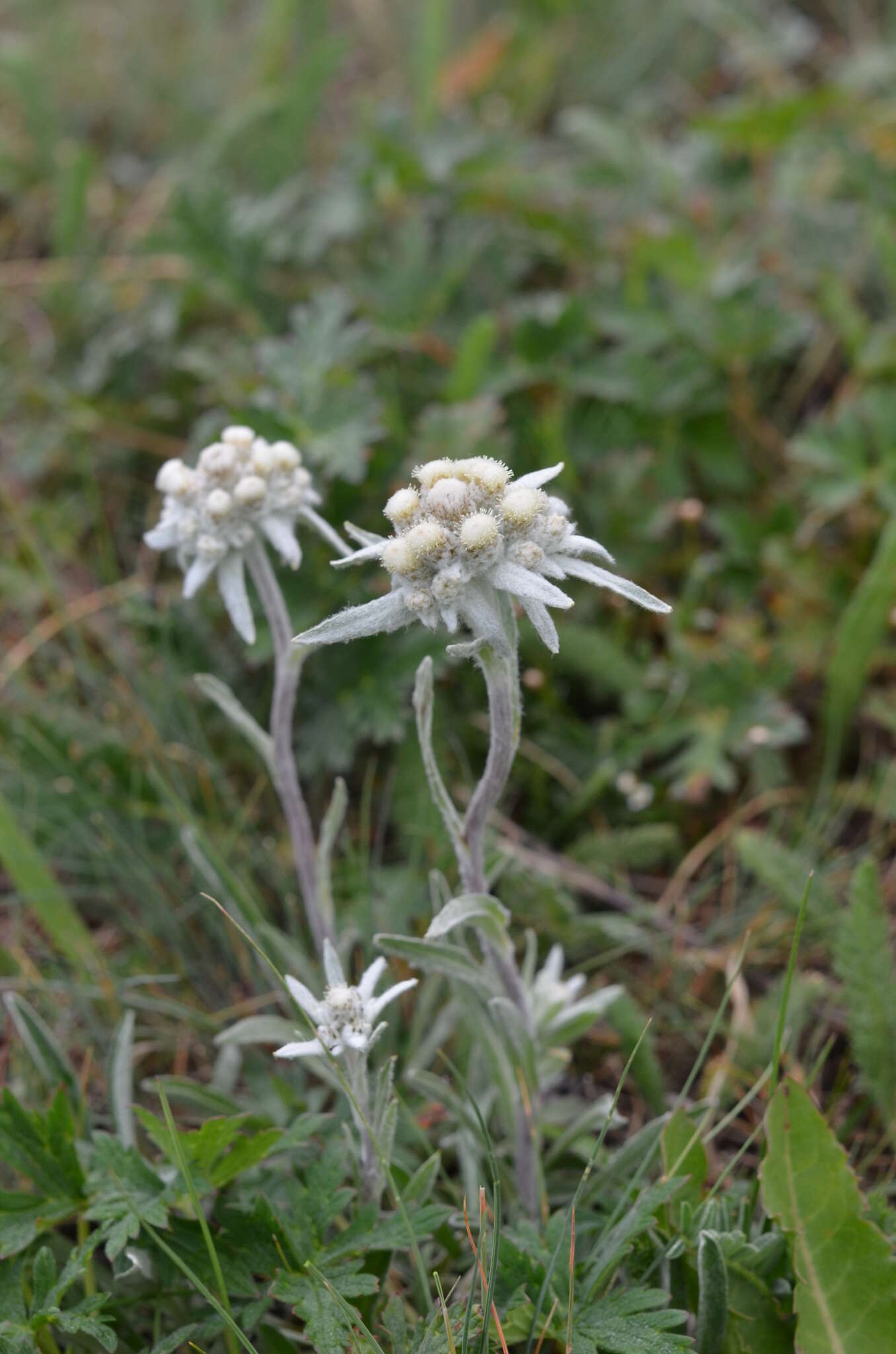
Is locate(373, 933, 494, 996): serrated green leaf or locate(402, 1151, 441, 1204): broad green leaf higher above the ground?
locate(373, 933, 494, 996): serrated green leaf

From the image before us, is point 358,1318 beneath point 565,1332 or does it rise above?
above

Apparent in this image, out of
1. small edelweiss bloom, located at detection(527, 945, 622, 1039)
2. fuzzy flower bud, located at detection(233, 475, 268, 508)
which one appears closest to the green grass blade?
small edelweiss bloom, located at detection(527, 945, 622, 1039)

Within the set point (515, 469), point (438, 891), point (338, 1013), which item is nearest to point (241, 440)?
point (438, 891)

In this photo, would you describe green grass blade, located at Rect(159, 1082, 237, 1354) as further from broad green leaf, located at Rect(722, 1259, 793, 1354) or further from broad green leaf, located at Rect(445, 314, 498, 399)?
broad green leaf, located at Rect(445, 314, 498, 399)

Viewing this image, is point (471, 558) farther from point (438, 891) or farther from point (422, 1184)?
point (422, 1184)

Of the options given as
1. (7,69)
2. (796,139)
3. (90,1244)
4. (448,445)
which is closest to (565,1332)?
(90,1244)

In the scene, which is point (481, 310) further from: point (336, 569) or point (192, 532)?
point (192, 532)
